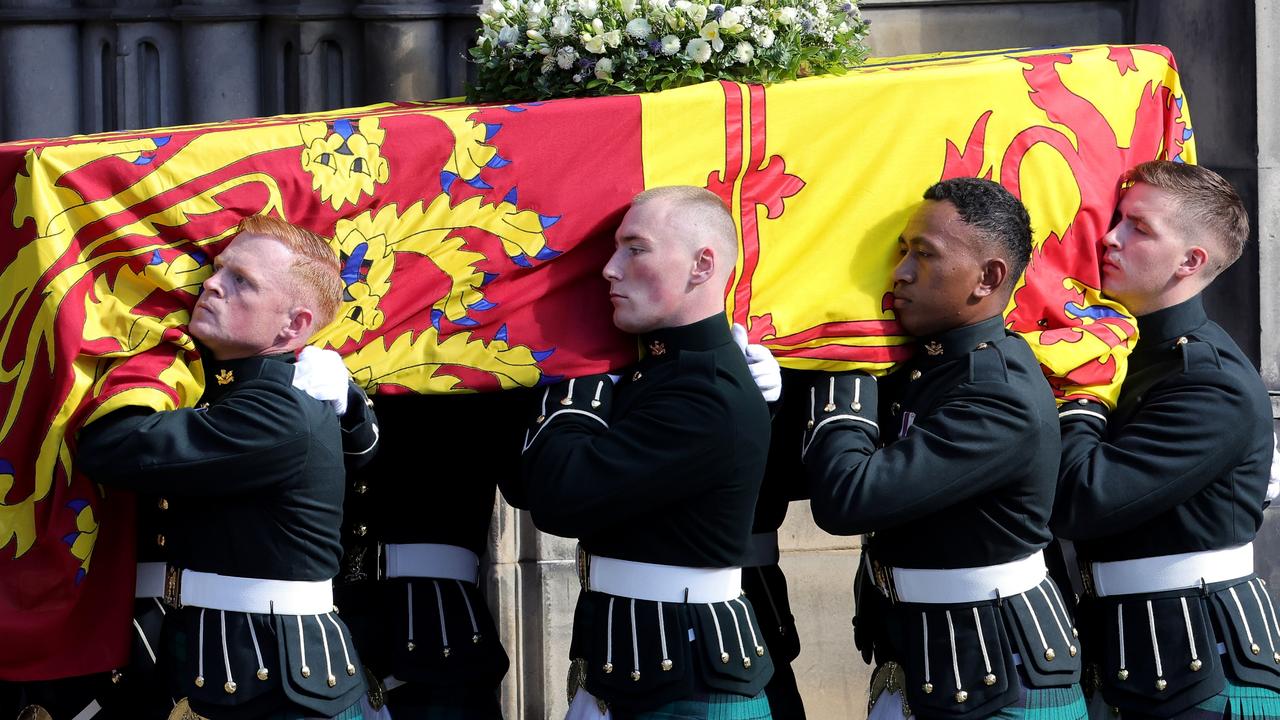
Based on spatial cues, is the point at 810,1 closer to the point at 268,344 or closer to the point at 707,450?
the point at 707,450

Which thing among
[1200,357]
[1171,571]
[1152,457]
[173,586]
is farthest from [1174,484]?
[173,586]

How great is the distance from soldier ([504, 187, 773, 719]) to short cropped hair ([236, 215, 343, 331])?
526mm

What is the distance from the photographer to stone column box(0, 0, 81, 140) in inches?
228

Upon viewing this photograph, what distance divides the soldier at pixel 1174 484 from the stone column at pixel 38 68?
12.0ft

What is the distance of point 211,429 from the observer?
134 inches

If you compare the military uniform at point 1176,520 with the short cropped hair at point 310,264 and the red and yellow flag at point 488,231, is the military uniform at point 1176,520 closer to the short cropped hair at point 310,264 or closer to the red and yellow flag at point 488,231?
the red and yellow flag at point 488,231

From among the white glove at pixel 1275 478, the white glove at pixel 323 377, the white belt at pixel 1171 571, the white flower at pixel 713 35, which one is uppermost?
the white flower at pixel 713 35

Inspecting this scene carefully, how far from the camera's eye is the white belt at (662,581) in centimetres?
363

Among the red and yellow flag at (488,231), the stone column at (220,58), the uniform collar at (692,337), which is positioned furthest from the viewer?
the stone column at (220,58)

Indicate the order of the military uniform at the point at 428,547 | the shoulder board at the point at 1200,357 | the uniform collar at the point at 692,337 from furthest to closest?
the military uniform at the point at 428,547 < the shoulder board at the point at 1200,357 < the uniform collar at the point at 692,337

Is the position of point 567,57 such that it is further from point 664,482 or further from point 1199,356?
point 1199,356

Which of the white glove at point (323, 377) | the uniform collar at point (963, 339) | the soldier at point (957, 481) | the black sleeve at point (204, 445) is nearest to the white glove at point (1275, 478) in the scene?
the soldier at point (957, 481)

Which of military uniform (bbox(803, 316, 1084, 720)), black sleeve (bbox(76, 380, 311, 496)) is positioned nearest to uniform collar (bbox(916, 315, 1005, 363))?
military uniform (bbox(803, 316, 1084, 720))

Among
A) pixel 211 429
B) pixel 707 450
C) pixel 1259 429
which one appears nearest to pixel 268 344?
pixel 211 429
